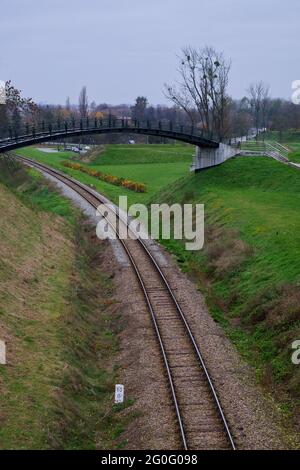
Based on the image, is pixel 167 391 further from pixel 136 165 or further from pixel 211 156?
pixel 136 165

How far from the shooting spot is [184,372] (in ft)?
68.4

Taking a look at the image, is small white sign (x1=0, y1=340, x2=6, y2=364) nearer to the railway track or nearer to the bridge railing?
the railway track

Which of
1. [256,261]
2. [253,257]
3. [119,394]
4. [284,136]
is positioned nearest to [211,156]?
[253,257]

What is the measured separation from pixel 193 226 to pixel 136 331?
19.1 m

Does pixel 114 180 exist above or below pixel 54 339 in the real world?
above

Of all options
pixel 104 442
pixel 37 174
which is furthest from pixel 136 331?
pixel 37 174

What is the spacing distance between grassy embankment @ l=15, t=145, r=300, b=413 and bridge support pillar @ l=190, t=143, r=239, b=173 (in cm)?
116

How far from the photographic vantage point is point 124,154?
100250 millimetres

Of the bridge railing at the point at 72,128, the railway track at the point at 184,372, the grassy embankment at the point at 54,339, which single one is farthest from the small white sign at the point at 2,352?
the bridge railing at the point at 72,128

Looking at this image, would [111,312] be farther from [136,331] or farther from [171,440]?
[171,440]

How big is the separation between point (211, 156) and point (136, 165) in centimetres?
3820

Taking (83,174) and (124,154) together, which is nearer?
(83,174)

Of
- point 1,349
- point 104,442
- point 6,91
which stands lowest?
point 104,442

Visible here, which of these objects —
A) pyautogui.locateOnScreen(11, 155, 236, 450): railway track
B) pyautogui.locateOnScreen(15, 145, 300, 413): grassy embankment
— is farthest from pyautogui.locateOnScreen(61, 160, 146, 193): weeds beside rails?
pyautogui.locateOnScreen(11, 155, 236, 450): railway track
